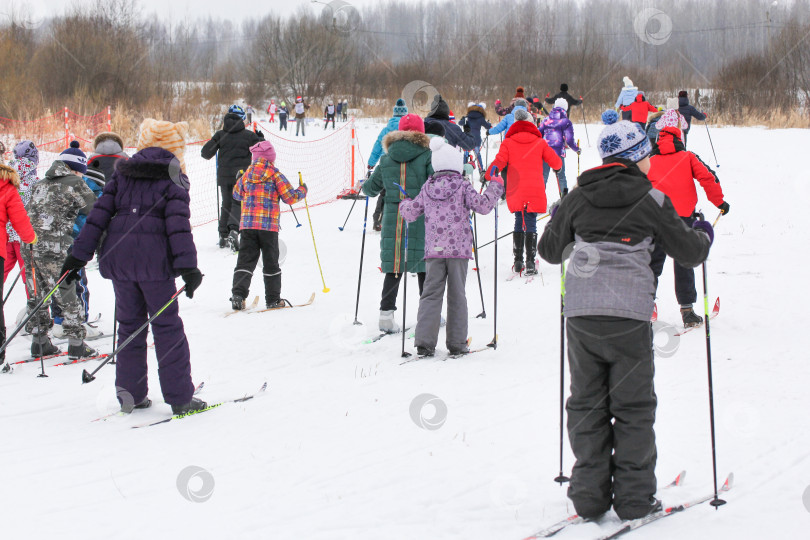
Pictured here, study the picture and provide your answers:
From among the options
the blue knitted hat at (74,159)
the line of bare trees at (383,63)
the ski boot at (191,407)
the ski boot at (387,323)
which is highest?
the line of bare trees at (383,63)

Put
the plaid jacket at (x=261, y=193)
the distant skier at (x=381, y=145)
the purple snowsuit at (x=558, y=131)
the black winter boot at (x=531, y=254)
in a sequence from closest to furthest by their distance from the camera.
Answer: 1. the plaid jacket at (x=261, y=193)
2. the distant skier at (x=381, y=145)
3. the black winter boot at (x=531, y=254)
4. the purple snowsuit at (x=558, y=131)

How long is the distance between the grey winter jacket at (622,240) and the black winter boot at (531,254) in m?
5.84

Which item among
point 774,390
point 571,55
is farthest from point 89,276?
point 571,55

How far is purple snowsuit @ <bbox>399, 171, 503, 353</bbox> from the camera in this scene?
6000 millimetres

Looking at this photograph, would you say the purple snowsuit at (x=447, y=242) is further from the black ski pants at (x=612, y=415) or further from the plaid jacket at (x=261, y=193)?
the black ski pants at (x=612, y=415)

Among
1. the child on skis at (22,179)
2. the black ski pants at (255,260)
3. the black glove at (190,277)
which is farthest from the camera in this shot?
the black ski pants at (255,260)

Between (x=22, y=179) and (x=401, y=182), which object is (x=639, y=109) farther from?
(x=22, y=179)

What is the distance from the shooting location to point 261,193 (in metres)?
7.98

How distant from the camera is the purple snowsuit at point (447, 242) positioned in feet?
19.7

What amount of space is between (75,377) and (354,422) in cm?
263

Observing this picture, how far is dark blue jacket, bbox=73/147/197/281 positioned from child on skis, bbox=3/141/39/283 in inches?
90.4

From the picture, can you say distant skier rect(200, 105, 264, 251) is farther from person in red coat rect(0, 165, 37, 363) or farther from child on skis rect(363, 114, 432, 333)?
person in red coat rect(0, 165, 37, 363)

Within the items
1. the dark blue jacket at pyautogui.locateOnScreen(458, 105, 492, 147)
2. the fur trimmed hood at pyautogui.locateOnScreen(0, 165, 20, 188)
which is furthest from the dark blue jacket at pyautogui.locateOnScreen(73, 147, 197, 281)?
the dark blue jacket at pyautogui.locateOnScreen(458, 105, 492, 147)

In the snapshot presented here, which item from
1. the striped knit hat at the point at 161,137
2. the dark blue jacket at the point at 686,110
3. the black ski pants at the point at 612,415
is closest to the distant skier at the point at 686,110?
the dark blue jacket at the point at 686,110
